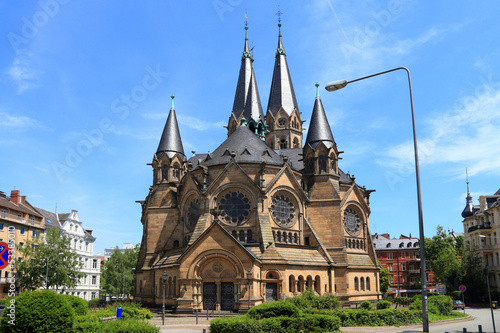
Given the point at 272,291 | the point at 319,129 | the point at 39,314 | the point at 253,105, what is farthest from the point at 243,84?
the point at 39,314

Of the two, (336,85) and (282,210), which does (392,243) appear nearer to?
(282,210)

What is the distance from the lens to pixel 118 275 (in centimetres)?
7675

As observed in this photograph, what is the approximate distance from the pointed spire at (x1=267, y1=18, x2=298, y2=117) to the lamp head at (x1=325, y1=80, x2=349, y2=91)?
58319mm

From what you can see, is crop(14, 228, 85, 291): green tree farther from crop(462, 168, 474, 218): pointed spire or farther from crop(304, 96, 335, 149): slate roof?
crop(462, 168, 474, 218): pointed spire

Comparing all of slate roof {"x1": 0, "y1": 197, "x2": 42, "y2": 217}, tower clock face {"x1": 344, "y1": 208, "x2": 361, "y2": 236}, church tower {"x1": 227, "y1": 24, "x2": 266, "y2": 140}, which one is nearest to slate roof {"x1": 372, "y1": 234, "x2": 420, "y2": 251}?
church tower {"x1": 227, "y1": 24, "x2": 266, "y2": 140}

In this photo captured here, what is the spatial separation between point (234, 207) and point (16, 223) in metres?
34.5

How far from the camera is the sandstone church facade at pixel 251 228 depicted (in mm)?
39562

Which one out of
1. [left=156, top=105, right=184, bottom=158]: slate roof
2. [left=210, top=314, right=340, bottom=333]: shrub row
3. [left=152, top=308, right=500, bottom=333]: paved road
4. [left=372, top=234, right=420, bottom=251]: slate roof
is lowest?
[left=152, top=308, right=500, bottom=333]: paved road

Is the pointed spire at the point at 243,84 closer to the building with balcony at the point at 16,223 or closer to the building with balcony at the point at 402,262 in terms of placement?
the building with balcony at the point at 16,223

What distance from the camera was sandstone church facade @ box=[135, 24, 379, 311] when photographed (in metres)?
39.6

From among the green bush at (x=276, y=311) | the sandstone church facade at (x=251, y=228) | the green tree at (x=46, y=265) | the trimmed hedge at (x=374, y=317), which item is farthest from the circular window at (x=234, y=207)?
the green bush at (x=276, y=311)

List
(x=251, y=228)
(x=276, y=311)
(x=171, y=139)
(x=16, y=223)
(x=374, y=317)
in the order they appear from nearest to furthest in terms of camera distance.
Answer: (x=276, y=311)
(x=374, y=317)
(x=251, y=228)
(x=171, y=139)
(x=16, y=223)

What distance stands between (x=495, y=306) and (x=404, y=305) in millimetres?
15392

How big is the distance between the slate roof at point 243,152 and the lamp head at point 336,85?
91.5 ft
